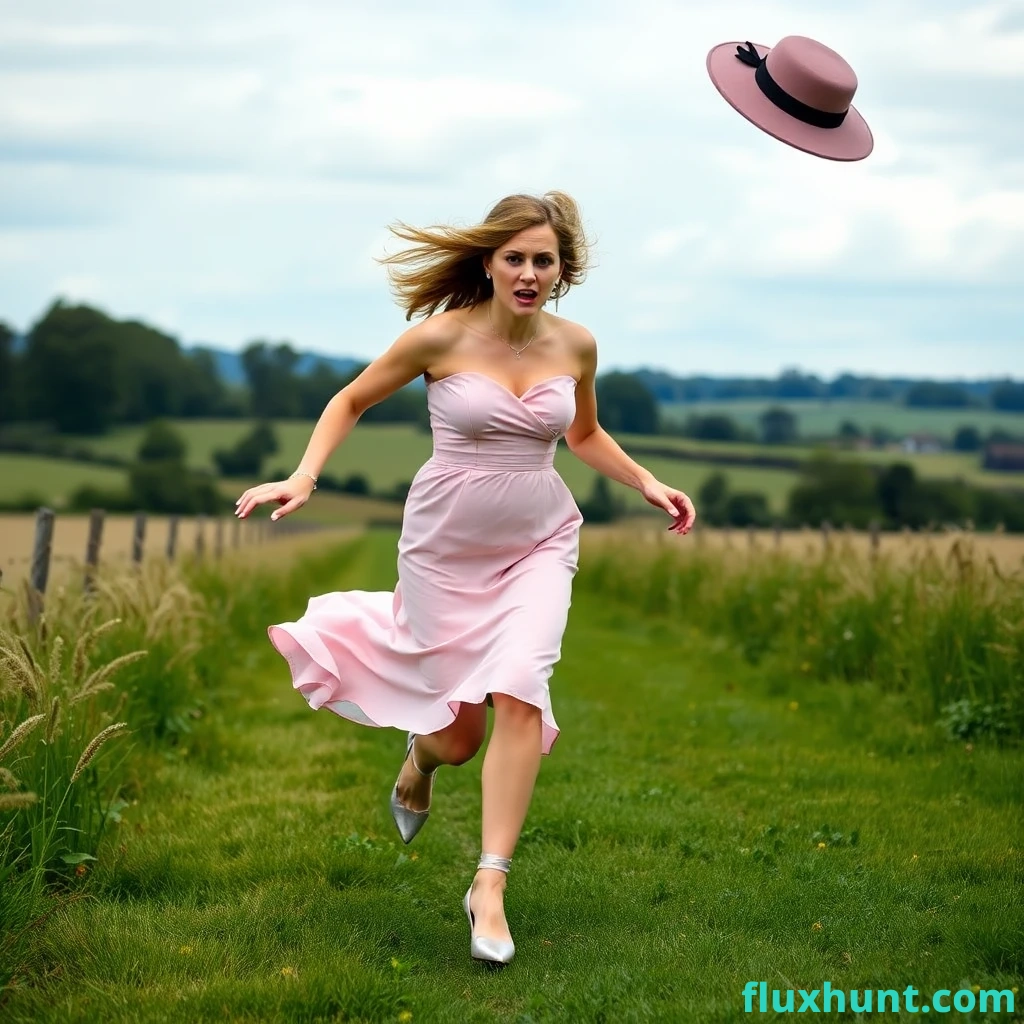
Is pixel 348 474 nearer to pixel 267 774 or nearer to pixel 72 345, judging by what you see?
pixel 72 345

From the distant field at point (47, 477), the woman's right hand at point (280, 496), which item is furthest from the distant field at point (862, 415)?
the woman's right hand at point (280, 496)

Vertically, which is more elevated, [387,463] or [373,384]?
[373,384]

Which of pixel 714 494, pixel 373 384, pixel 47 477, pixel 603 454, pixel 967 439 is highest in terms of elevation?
pixel 967 439

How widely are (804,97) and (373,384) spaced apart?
218cm

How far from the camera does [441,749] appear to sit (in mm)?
6414

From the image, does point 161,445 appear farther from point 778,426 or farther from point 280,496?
point 280,496

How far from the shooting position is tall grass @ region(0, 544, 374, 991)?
541 cm

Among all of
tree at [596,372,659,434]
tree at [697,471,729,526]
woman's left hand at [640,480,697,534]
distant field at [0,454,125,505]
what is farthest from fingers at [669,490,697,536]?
distant field at [0,454,125,505]

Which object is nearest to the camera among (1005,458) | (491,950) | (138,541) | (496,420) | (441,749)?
(491,950)

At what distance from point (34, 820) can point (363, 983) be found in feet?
5.84

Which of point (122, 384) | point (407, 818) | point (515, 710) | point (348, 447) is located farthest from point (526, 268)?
point (122, 384)

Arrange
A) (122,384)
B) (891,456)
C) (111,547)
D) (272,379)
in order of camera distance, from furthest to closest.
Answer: (272,379), (122,384), (891,456), (111,547)

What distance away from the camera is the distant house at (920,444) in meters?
72.4

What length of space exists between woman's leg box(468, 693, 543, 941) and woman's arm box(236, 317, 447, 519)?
1.17 m
